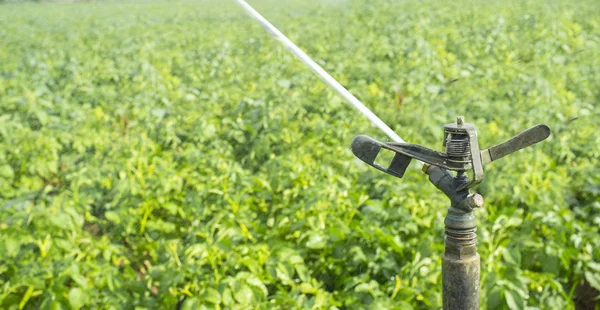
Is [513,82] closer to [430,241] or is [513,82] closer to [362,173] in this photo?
[362,173]

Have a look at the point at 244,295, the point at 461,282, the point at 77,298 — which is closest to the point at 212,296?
the point at 244,295

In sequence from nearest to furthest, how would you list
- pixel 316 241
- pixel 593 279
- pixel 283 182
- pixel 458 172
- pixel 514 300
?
pixel 458 172, pixel 514 300, pixel 593 279, pixel 316 241, pixel 283 182

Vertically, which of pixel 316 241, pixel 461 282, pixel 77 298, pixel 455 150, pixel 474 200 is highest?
pixel 455 150

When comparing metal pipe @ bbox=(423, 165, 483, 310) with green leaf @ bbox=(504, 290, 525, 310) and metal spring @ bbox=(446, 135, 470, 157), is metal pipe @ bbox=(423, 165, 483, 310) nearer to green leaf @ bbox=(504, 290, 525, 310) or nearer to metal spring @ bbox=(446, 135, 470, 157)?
metal spring @ bbox=(446, 135, 470, 157)

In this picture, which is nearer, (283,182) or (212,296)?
(212,296)

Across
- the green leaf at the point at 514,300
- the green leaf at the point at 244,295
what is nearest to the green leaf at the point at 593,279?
the green leaf at the point at 514,300

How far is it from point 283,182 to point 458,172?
87.6 inches

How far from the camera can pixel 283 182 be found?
377 centimetres

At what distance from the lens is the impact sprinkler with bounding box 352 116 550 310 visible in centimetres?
152

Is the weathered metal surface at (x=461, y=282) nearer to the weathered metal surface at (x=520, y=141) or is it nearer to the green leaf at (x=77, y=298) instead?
the weathered metal surface at (x=520, y=141)

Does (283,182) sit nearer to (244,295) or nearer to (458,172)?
(244,295)

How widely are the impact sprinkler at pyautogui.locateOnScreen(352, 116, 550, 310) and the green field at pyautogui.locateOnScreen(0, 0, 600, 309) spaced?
34.2 inches

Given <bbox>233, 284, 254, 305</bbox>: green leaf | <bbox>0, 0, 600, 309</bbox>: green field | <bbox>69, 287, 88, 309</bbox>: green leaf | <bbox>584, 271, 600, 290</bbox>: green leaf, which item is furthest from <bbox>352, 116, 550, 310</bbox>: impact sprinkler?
<bbox>69, 287, 88, 309</bbox>: green leaf

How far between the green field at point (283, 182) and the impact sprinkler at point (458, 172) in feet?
2.85
